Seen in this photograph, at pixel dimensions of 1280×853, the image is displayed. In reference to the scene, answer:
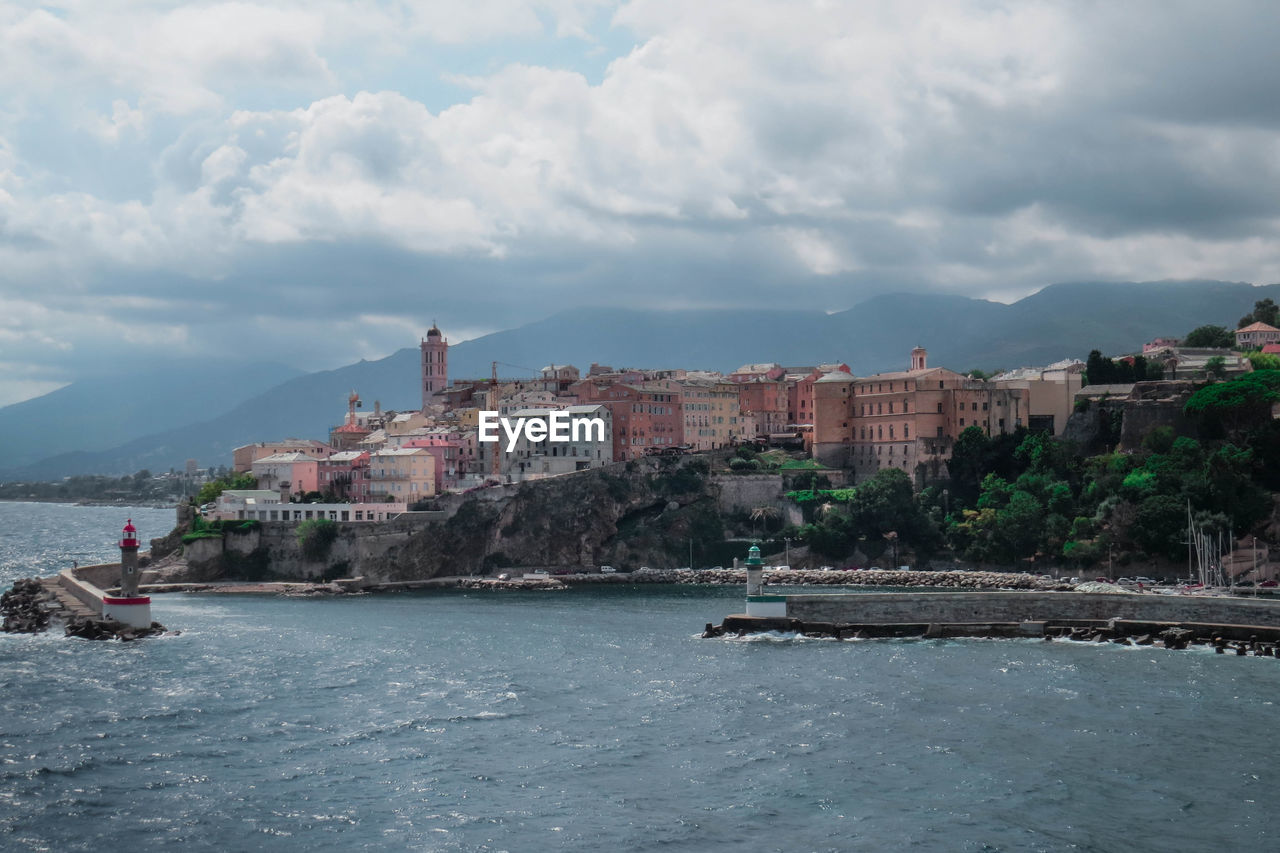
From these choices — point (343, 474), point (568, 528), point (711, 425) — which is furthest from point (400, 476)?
point (711, 425)

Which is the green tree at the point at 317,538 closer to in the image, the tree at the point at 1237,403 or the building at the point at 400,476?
the building at the point at 400,476

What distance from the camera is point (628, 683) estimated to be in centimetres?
3841

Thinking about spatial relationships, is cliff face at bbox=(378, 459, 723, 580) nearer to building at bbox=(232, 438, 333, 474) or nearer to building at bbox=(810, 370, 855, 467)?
building at bbox=(810, 370, 855, 467)

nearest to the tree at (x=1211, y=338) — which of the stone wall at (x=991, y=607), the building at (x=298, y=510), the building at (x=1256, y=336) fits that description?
the building at (x=1256, y=336)

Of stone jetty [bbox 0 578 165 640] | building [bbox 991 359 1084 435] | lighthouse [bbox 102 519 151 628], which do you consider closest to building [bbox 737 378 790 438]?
building [bbox 991 359 1084 435]

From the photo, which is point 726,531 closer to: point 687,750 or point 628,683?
point 628,683

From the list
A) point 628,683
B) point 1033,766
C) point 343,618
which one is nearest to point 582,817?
point 1033,766

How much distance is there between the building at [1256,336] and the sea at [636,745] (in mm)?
69467

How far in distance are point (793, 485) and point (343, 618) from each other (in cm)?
3460

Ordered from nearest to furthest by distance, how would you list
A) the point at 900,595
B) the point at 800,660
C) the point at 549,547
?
the point at 800,660 < the point at 900,595 < the point at 549,547

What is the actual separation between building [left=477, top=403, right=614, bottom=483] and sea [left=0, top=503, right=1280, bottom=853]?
4024 cm

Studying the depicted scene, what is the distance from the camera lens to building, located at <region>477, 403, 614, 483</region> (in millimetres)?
88562

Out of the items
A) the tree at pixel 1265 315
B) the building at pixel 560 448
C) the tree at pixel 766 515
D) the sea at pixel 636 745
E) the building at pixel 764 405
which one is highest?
the tree at pixel 1265 315

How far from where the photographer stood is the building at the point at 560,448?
88.6 m
